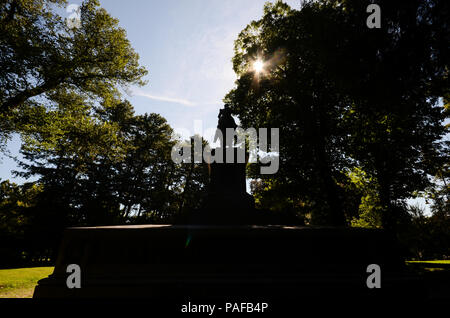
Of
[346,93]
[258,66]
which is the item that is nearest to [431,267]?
[346,93]

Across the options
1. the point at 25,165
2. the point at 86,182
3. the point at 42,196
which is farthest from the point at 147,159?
the point at 25,165

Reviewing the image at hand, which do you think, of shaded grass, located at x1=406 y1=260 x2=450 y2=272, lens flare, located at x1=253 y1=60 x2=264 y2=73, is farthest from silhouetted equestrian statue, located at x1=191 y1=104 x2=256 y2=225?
shaded grass, located at x1=406 y1=260 x2=450 y2=272

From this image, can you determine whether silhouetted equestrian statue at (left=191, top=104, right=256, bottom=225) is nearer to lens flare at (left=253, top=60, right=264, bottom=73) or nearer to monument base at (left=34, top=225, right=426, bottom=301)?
monument base at (left=34, top=225, right=426, bottom=301)

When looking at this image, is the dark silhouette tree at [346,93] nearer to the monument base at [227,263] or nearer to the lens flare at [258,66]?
the lens flare at [258,66]

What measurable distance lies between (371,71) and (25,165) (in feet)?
111

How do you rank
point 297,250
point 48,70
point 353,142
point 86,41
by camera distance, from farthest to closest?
point 353,142
point 86,41
point 48,70
point 297,250

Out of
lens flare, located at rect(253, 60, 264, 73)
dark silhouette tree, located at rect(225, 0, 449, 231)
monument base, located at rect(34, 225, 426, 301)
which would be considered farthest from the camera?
lens flare, located at rect(253, 60, 264, 73)

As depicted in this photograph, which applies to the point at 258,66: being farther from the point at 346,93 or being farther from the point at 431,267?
the point at 431,267

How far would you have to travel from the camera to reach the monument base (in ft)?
12.9

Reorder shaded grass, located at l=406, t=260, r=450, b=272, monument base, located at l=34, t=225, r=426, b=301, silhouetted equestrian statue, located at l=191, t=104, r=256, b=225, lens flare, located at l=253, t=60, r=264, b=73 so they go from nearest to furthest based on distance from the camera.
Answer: monument base, located at l=34, t=225, r=426, b=301
silhouetted equestrian statue, located at l=191, t=104, r=256, b=225
shaded grass, located at l=406, t=260, r=450, b=272
lens flare, located at l=253, t=60, r=264, b=73

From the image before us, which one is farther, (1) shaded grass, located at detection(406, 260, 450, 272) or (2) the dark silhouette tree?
(1) shaded grass, located at detection(406, 260, 450, 272)

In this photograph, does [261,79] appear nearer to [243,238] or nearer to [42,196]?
[243,238]

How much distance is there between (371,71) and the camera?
745 centimetres

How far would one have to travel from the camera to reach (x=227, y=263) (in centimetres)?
487
